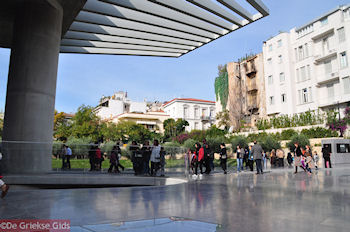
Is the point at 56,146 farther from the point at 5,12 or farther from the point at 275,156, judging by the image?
the point at 275,156

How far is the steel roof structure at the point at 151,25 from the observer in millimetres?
12906

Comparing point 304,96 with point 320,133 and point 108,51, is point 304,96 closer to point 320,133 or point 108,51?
point 320,133

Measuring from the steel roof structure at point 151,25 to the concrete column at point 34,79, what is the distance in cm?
214

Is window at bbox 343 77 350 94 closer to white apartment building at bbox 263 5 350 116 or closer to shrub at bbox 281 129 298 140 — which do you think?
white apartment building at bbox 263 5 350 116

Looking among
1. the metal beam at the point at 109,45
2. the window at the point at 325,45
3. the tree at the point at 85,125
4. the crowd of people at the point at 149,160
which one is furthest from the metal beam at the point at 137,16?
the tree at the point at 85,125

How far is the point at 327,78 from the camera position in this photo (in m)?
33.7

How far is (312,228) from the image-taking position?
10.9ft

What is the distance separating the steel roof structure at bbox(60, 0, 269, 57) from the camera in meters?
12.9

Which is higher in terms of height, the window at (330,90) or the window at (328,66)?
the window at (328,66)

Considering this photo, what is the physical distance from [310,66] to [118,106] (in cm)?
5636

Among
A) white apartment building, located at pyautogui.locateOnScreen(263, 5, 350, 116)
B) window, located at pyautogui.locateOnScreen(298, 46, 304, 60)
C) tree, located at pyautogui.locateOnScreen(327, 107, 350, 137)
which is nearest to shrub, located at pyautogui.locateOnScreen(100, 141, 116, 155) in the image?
tree, located at pyautogui.locateOnScreen(327, 107, 350, 137)

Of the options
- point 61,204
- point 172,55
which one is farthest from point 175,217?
point 172,55

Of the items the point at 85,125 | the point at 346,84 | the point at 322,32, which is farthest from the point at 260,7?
the point at 85,125

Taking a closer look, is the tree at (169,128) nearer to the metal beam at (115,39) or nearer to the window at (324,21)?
the window at (324,21)
